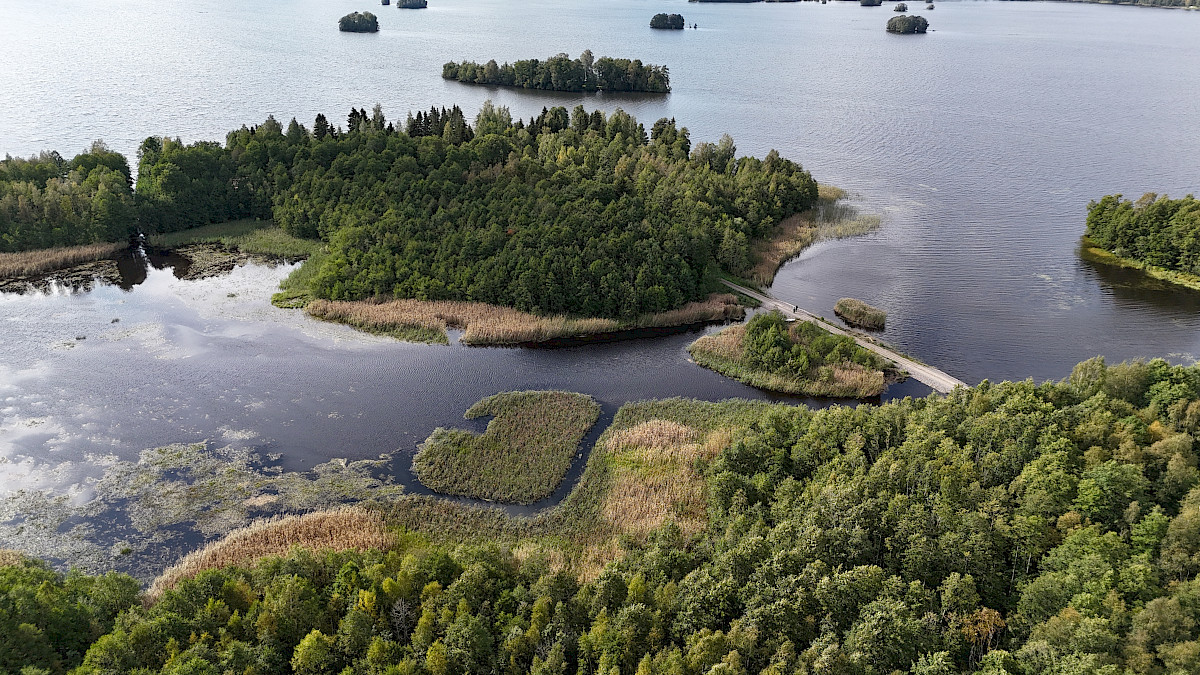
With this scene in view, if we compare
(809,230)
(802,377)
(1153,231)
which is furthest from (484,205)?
(1153,231)

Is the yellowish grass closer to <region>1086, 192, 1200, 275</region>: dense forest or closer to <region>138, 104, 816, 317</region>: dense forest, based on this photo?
<region>138, 104, 816, 317</region>: dense forest

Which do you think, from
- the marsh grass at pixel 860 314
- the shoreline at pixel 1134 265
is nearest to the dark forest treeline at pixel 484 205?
the marsh grass at pixel 860 314

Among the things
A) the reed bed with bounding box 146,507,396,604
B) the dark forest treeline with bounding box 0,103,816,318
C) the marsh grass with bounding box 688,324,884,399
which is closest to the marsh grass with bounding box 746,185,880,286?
the dark forest treeline with bounding box 0,103,816,318

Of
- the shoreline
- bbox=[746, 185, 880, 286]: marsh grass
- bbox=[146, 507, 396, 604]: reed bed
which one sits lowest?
bbox=[146, 507, 396, 604]: reed bed

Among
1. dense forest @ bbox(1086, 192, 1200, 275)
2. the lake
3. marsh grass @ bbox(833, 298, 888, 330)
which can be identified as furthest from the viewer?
dense forest @ bbox(1086, 192, 1200, 275)

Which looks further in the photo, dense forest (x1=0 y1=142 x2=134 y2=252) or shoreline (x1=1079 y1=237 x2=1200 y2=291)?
shoreline (x1=1079 y1=237 x2=1200 y2=291)

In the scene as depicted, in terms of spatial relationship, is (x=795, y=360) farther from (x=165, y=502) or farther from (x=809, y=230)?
(x=165, y=502)

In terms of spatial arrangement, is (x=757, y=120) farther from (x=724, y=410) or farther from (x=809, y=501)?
(x=809, y=501)
